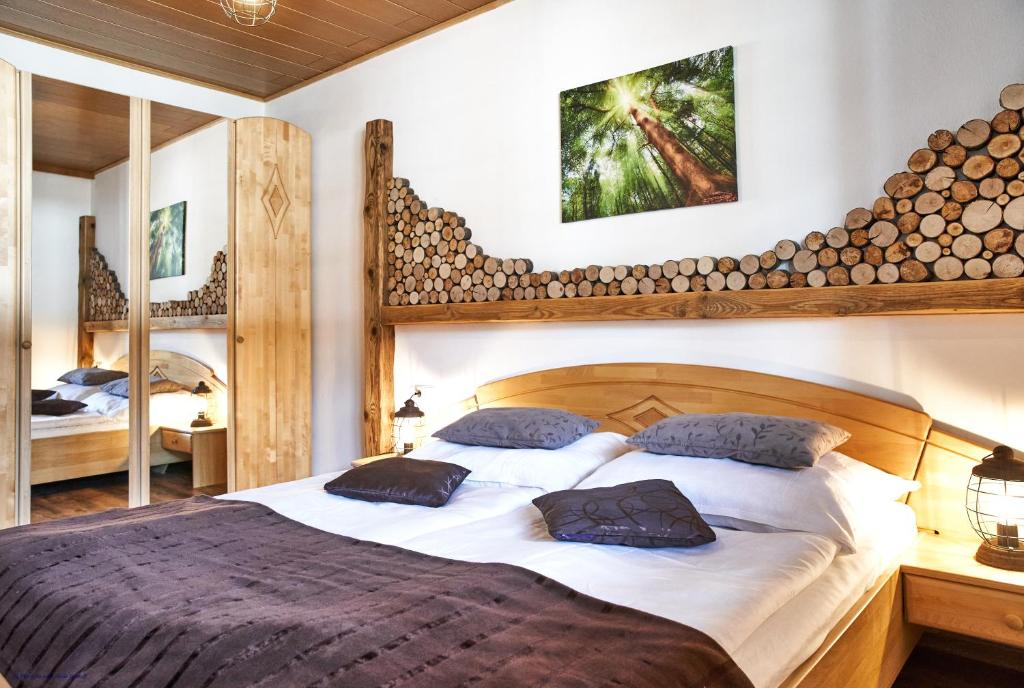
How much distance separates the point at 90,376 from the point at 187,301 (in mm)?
634

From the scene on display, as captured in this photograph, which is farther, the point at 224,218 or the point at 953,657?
the point at 224,218

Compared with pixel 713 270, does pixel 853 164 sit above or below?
above

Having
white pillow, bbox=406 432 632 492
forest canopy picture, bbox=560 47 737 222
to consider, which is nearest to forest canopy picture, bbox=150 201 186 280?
white pillow, bbox=406 432 632 492

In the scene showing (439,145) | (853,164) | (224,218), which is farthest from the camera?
(224,218)

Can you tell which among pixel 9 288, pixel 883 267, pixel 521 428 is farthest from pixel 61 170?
pixel 883 267

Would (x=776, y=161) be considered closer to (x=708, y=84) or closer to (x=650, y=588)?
(x=708, y=84)

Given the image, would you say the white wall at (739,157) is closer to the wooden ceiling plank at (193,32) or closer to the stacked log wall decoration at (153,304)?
the wooden ceiling plank at (193,32)

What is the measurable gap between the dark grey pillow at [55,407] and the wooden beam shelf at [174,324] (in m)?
0.38

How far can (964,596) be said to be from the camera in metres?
1.97

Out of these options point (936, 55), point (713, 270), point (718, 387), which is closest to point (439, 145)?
point (713, 270)

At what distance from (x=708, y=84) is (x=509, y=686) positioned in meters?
2.42

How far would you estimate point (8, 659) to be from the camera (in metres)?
1.54

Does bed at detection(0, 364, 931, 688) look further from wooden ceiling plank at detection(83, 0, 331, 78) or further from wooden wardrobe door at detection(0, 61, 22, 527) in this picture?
wooden ceiling plank at detection(83, 0, 331, 78)

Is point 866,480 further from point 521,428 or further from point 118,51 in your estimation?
point 118,51
